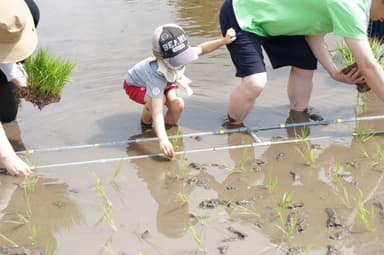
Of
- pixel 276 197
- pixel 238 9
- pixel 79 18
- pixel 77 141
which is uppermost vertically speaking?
pixel 238 9

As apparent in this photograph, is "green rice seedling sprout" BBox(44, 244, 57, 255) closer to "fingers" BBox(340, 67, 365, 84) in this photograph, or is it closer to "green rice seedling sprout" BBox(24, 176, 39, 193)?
"green rice seedling sprout" BBox(24, 176, 39, 193)

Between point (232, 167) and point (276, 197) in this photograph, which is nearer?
point (276, 197)

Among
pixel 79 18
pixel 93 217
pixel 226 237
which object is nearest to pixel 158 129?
pixel 93 217

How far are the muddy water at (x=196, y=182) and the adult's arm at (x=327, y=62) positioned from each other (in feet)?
0.95

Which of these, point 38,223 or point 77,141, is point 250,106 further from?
point 38,223

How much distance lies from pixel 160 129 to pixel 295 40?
1.29 meters

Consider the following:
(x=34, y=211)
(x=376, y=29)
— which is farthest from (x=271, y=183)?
(x=376, y=29)

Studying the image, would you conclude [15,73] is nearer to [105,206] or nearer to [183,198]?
[105,206]

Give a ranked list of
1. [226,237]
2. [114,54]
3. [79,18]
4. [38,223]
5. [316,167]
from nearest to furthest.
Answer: [226,237]
[38,223]
[316,167]
[114,54]
[79,18]

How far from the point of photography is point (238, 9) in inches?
162

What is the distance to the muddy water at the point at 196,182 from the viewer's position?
2.66 m

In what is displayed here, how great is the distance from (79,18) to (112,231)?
527 cm

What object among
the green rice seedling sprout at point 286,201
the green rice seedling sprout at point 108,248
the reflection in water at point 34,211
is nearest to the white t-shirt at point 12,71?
the reflection in water at point 34,211

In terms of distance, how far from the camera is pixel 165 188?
127 inches
